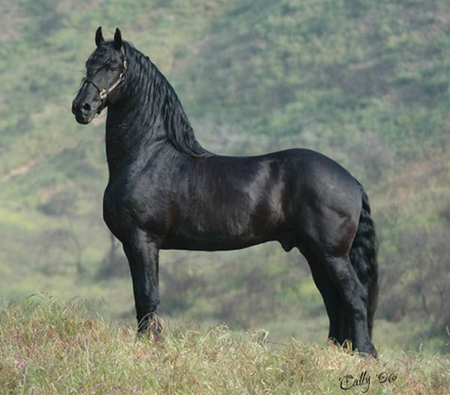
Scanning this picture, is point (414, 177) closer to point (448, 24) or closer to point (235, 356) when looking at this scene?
point (448, 24)

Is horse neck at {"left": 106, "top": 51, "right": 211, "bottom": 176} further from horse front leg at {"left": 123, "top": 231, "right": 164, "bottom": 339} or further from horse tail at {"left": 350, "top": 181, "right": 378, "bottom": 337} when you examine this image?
horse tail at {"left": 350, "top": 181, "right": 378, "bottom": 337}

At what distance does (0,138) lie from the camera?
2841 centimetres

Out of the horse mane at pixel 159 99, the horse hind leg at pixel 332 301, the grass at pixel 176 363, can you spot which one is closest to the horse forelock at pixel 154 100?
the horse mane at pixel 159 99

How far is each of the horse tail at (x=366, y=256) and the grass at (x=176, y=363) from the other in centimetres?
48

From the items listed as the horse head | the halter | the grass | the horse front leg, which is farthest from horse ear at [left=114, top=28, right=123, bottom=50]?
the grass

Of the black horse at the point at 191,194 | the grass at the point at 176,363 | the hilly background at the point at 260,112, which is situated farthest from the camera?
the hilly background at the point at 260,112

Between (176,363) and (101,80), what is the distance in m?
2.24

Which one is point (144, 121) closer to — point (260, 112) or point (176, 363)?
point (176, 363)

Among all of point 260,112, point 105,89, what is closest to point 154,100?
point 105,89

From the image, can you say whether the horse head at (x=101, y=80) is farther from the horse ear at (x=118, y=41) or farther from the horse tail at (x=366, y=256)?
the horse tail at (x=366, y=256)

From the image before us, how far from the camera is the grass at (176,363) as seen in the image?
19.3ft

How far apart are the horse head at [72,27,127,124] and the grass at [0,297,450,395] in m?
1.56

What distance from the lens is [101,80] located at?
680 cm

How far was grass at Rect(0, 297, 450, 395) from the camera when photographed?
589cm
